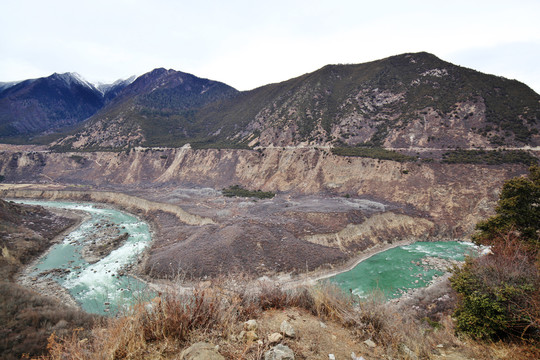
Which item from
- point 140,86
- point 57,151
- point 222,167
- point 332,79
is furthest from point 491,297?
point 140,86

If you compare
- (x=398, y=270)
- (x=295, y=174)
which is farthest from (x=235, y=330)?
(x=295, y=174)

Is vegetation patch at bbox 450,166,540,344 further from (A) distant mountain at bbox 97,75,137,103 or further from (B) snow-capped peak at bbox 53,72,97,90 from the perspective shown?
(B) snow-capped peak at bbox 53,72,97,90

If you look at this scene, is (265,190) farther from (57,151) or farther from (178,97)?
(178,97)

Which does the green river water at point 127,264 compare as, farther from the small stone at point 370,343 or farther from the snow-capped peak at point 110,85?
the snow-capped peak at point 110,85

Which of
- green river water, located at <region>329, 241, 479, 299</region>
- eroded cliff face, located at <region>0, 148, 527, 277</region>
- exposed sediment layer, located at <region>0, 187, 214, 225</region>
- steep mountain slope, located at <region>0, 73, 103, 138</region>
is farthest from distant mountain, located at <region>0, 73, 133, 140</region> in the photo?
green river water, located at <region>329, 241, 479, 299</region>

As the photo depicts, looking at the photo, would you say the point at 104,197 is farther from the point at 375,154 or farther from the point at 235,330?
the point at 235,330
